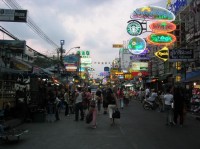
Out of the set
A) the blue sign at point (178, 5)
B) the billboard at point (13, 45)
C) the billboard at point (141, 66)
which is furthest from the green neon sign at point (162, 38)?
the billboard at point (141, 66)

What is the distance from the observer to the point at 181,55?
81.3ft

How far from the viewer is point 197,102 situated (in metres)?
22.7

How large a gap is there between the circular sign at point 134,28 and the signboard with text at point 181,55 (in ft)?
32.4

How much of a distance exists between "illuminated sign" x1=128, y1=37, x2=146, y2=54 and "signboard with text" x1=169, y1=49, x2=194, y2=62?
13471 mm

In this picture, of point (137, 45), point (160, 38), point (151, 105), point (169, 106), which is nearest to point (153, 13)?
point (160, 38)

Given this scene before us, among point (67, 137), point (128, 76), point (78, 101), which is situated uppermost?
point (128, 76)

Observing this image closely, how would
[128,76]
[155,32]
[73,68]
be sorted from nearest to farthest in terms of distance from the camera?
[155,32] → [73,68] → [128,76]

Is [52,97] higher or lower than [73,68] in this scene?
lower

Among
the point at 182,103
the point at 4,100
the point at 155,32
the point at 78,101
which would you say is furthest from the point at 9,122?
the point at 155,32

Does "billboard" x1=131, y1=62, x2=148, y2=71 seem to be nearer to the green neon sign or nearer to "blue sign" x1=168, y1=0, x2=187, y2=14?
"blue sign" x1=168, y1=0, x2=187, y2=14

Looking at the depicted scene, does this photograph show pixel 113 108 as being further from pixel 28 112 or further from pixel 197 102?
pixel 197 102

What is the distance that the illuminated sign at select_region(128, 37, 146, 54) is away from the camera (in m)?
38.2

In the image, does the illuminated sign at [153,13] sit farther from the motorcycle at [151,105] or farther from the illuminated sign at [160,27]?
the motorcycle at [151,105]

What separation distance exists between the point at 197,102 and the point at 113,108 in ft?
27.1
